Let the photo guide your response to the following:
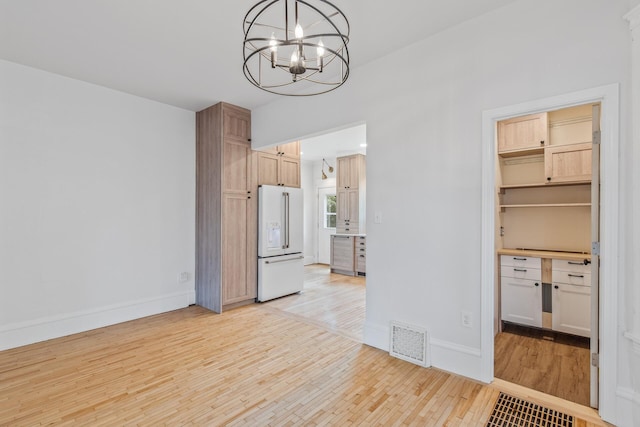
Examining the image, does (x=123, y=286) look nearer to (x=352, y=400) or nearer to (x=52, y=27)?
(x=52, y=27)

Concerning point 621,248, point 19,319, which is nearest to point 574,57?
point 621,248

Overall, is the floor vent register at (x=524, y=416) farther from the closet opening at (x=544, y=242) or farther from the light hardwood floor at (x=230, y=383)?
the closet opening at (x=544, y=242)

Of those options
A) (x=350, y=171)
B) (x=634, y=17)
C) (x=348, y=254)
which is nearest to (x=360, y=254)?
(x=348, y=254)

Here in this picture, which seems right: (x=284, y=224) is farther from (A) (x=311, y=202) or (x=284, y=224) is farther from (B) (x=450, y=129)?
(A) (x=311, y=202)

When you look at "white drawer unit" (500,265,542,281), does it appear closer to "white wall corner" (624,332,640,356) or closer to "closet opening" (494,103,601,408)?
"closet opening" (494,103,601,408)

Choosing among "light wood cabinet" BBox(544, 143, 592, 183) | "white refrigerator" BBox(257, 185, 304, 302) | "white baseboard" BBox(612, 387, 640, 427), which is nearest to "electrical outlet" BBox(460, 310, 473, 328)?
"white baseboard" BBox(612, 387, 640, 427)

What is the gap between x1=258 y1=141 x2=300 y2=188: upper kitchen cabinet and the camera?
4.72 m

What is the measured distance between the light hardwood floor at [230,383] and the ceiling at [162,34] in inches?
115

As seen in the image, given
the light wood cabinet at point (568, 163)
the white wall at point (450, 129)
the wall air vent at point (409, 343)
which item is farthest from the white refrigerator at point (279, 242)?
the light wood cabinet at point (568, 163)

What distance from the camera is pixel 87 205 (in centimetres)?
362

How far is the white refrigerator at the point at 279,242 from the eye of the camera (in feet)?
15.0

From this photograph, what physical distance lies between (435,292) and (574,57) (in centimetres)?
199

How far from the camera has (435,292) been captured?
2656 millimetres

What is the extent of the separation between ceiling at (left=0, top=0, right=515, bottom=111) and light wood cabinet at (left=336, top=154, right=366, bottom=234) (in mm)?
3869
